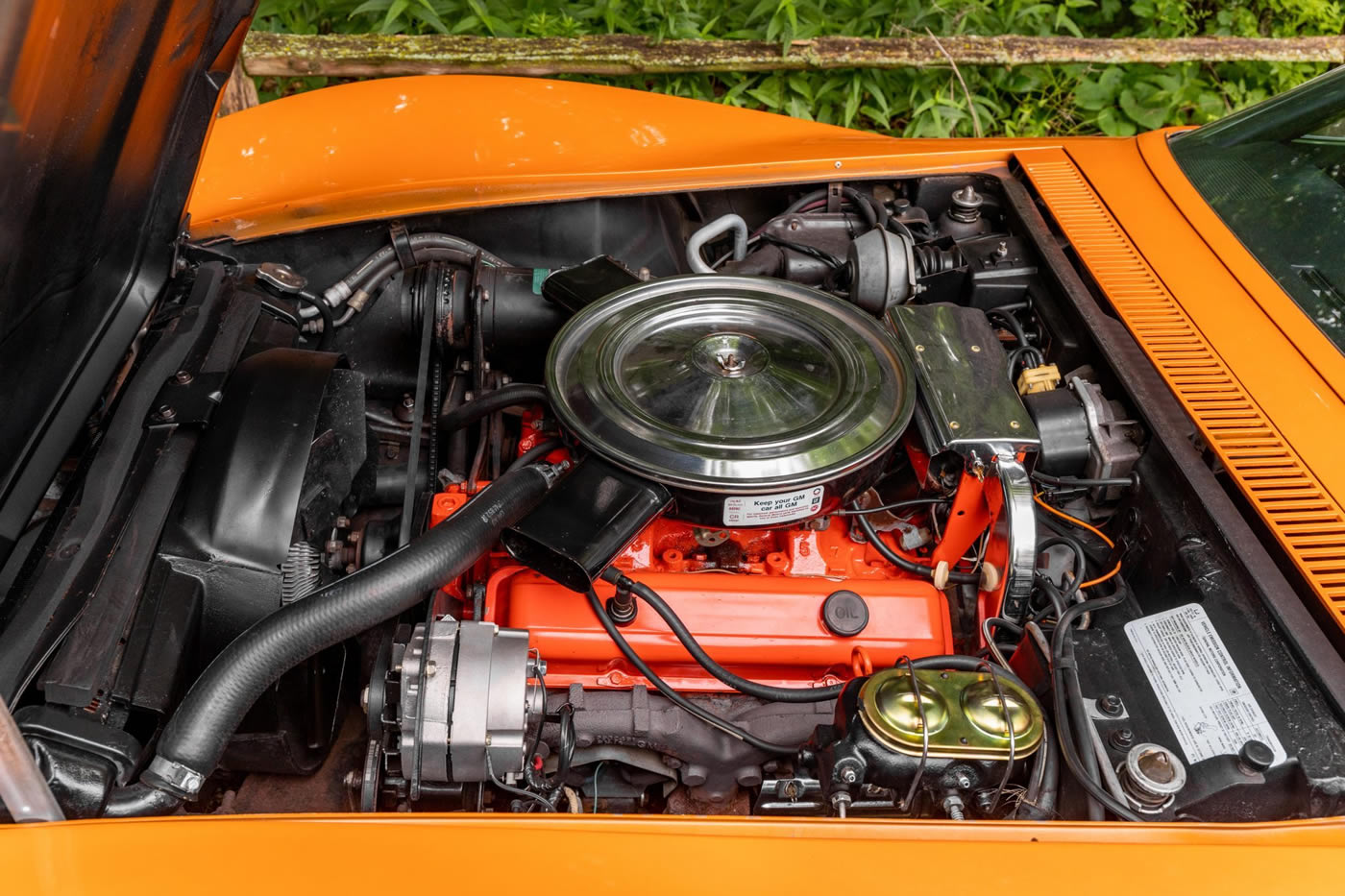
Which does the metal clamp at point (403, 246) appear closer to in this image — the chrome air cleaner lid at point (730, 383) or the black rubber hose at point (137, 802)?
the chrome air cleaner lid at point (730, 383)

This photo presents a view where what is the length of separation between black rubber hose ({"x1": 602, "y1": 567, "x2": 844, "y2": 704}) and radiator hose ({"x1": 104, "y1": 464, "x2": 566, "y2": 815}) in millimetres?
191

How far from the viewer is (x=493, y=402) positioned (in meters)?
1.78

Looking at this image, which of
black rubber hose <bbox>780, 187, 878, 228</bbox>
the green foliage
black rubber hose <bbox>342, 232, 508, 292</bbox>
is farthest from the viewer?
the green foliage

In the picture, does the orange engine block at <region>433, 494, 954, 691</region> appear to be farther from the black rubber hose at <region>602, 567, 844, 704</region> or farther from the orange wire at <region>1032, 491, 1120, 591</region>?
the orange wire at <region>1032, 491, 1120, 591</region>

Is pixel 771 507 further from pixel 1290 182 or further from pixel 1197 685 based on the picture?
pixel 1290 182

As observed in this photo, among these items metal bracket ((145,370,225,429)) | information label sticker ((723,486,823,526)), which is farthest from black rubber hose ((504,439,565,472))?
metal bracket ((145,370,225,429))

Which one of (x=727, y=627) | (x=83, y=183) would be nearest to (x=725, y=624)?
(x=727, y=627)

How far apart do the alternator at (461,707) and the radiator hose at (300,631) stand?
3.1 inches

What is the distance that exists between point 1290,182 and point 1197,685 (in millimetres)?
1135

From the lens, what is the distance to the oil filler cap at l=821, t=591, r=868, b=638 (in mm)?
1576

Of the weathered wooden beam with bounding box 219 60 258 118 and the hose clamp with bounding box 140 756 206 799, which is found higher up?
the weathered wooden beam with bounding box 219 60 258 118

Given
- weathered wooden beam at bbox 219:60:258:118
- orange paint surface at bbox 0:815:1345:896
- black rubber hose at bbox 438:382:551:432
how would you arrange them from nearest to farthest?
orange paint surface at bbox 0:815:1345:896
black rubber hose at bbox 438:382:551:432
weathered wooden beam at bbox 219:60:258:118

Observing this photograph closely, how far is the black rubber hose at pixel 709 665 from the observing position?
1.52m

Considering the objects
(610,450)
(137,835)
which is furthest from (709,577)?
(137,835)
